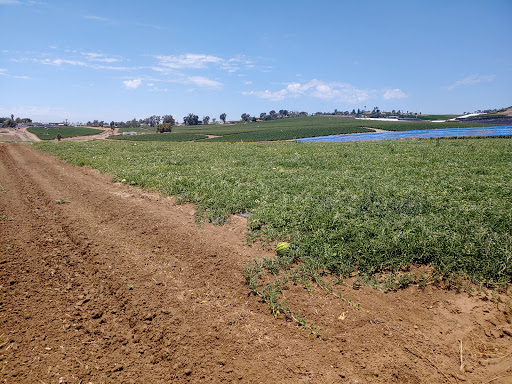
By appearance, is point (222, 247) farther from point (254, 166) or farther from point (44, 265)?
point (254, 166)

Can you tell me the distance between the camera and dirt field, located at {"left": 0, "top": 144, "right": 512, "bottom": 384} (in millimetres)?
3287

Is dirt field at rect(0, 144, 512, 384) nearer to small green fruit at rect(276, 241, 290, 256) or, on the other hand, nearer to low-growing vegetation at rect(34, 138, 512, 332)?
small green fruit at rect(276, 241, 290, 256)

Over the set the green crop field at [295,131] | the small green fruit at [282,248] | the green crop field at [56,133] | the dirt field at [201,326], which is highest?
the green crop field at [56,133]

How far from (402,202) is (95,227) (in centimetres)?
848

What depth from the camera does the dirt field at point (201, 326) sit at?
3287 millimetres

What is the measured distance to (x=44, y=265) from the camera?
538 centimetres

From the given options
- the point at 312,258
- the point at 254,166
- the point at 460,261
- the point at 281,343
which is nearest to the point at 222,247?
the point at 312,258

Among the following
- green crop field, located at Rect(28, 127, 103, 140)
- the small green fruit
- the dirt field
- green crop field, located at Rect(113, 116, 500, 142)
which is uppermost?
green crop field, located at Rect(28, 127, 103, 140)

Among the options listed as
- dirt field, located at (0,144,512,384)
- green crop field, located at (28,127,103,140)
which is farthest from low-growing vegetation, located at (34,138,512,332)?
green crop field, located at (28,127,103,140)

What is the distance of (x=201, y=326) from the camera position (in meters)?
3.93

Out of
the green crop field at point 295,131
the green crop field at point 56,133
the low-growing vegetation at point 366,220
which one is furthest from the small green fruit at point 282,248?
the green crop field at point 56,133

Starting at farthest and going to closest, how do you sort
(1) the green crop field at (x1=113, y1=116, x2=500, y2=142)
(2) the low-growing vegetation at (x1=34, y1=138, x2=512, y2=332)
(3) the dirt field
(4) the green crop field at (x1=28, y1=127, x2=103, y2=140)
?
(4) the green crop field at (x1=28, y1=127, x2=103, y2=140), (1) the green crop field at (x1=113, y1=116, x2=500, y2=142), (2) the low-growing vegetation at (x1=34, y1=138, x2=512, y2=332), (3) the dirt field

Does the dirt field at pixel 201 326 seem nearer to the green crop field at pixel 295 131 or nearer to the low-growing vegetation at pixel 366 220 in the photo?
the low-growing vegetation at pixel 366 220

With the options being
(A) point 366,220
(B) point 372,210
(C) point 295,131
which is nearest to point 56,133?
(C) point 295,131
